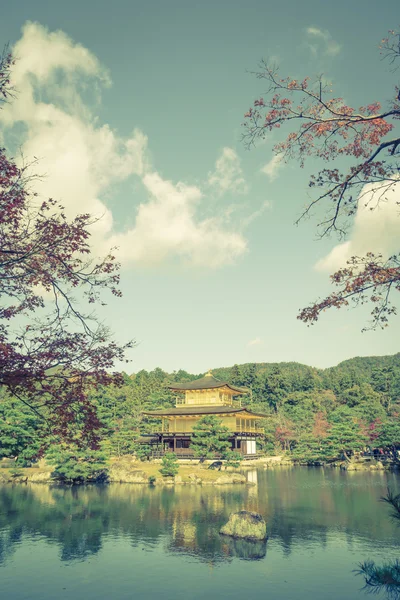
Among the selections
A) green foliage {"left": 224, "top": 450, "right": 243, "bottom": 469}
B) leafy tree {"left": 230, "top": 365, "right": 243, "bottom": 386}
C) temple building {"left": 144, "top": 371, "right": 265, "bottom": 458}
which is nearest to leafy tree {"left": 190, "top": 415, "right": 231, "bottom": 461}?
green foliage {"left": 224, "top": 450, "right": 243, "bottom": 469}

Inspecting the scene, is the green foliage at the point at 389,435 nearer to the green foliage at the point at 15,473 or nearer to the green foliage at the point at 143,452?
the green foliage at the point at 143,452

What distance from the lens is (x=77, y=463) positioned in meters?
31.9

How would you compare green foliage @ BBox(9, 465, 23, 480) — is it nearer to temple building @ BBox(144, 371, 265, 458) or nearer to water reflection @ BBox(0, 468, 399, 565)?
water reflection @ BBox(0, 468, 399, 565)

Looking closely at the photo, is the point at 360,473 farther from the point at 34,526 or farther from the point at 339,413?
the point at 34,526

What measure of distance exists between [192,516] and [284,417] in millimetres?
43887

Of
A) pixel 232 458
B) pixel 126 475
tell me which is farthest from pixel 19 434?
pixel 232 458

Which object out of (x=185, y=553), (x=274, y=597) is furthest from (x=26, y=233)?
(x=185, y=553)

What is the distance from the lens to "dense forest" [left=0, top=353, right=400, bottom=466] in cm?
3447


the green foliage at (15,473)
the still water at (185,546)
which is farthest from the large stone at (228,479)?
the green foliage at (15,473)

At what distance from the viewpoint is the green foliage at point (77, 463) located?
31.5m

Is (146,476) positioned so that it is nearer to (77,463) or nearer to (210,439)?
(77,463)

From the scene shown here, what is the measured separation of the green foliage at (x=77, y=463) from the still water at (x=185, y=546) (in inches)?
203

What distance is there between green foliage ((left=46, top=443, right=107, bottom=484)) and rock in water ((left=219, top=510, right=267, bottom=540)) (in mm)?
17569

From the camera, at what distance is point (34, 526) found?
18.6 metres
